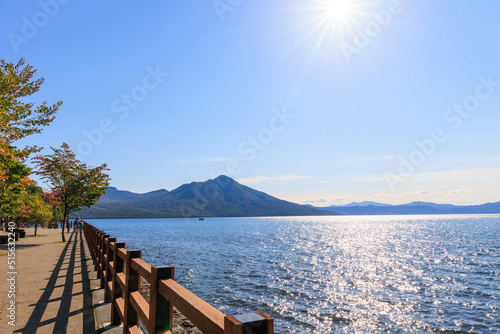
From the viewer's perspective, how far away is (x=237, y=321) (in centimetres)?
163

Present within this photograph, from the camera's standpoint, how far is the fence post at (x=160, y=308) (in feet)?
10.8

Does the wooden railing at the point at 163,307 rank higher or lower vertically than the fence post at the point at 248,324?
lower

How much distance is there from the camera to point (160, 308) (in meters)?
3.33

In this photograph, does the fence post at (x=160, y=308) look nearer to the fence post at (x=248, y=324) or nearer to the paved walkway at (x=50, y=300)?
the fence post at (x=248, y=324)

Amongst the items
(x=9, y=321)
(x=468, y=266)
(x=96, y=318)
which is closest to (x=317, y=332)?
(x=96, y=318)

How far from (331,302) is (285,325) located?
5.50m

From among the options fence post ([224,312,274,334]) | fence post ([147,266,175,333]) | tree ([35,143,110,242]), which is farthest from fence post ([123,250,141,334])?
tree ([35,143,110,242])

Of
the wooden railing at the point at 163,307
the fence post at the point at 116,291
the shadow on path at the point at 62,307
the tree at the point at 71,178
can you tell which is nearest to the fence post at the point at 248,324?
the wooden railing at the point at 163,307

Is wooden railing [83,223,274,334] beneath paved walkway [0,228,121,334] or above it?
above

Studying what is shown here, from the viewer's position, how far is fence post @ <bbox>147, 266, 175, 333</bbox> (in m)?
Answer: 3.30

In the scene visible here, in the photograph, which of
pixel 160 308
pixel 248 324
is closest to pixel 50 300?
pixel 160 308

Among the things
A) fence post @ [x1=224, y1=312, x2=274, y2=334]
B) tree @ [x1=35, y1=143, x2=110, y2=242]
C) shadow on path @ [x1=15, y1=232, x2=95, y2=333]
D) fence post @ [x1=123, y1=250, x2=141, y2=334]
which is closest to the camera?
fence post @ [x1=224, y1=312, x2=274, y2=334]

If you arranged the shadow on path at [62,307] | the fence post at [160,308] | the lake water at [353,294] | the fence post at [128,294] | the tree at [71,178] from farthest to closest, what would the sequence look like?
the tree at [71,178]
the lake water at [353,294]
the shadow on path at [62,307]
the fence post at [128,294]
the fence post at [160,308]

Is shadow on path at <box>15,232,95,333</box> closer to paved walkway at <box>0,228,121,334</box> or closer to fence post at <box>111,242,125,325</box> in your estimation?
paved walkway at <box>0,228,121,334</box>
